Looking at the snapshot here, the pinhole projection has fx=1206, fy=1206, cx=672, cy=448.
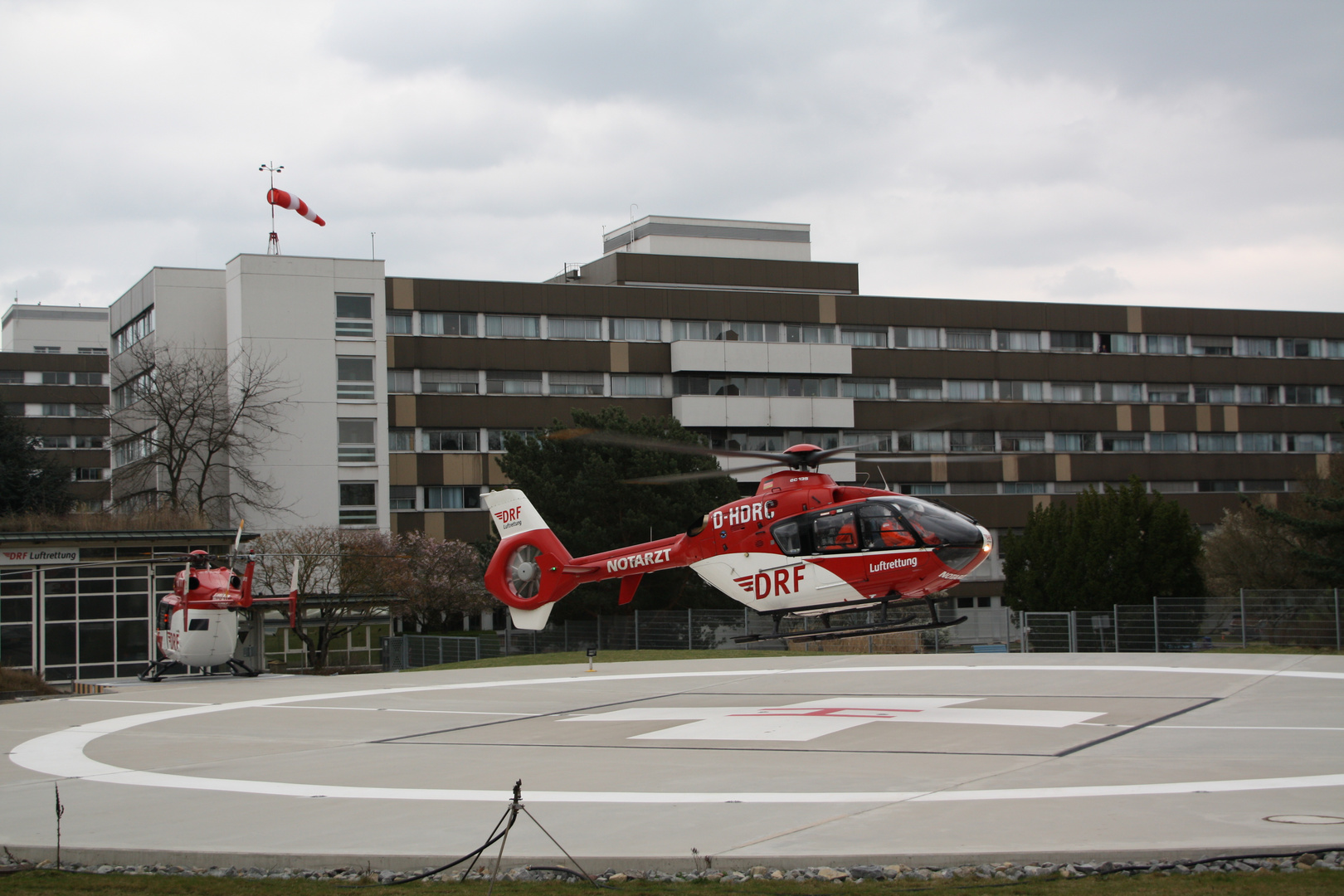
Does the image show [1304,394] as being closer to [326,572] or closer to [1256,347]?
[1256,347]

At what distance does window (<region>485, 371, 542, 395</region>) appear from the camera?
64.9 m

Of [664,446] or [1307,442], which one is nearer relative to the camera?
[664,446]

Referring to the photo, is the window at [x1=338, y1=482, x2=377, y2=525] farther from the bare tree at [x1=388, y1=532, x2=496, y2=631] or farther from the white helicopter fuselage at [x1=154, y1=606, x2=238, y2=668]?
the white helicopter fuselage at [x1=154, y1=606, x2=238, y2=668]

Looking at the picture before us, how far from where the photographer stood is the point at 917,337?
237 feet

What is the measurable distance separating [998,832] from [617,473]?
3954 cm

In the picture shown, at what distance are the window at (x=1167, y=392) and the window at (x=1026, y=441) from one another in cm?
796

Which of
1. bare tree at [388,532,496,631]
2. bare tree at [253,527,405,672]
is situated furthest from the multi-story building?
bare tree at [253,527,405,672]

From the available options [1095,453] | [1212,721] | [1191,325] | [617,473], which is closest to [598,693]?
[1212,721]

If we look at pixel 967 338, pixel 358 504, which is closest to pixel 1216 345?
pixel 967 338

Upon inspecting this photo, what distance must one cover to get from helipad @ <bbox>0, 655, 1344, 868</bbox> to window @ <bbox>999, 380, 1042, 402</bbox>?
156ft

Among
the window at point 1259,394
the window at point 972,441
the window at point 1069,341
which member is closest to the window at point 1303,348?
the window at point 1259,394

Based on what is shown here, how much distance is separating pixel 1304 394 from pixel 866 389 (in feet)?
97.5

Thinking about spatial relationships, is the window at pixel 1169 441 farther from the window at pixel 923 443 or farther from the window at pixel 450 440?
the window at pixel 450 440

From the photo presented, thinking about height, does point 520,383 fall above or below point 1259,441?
above
